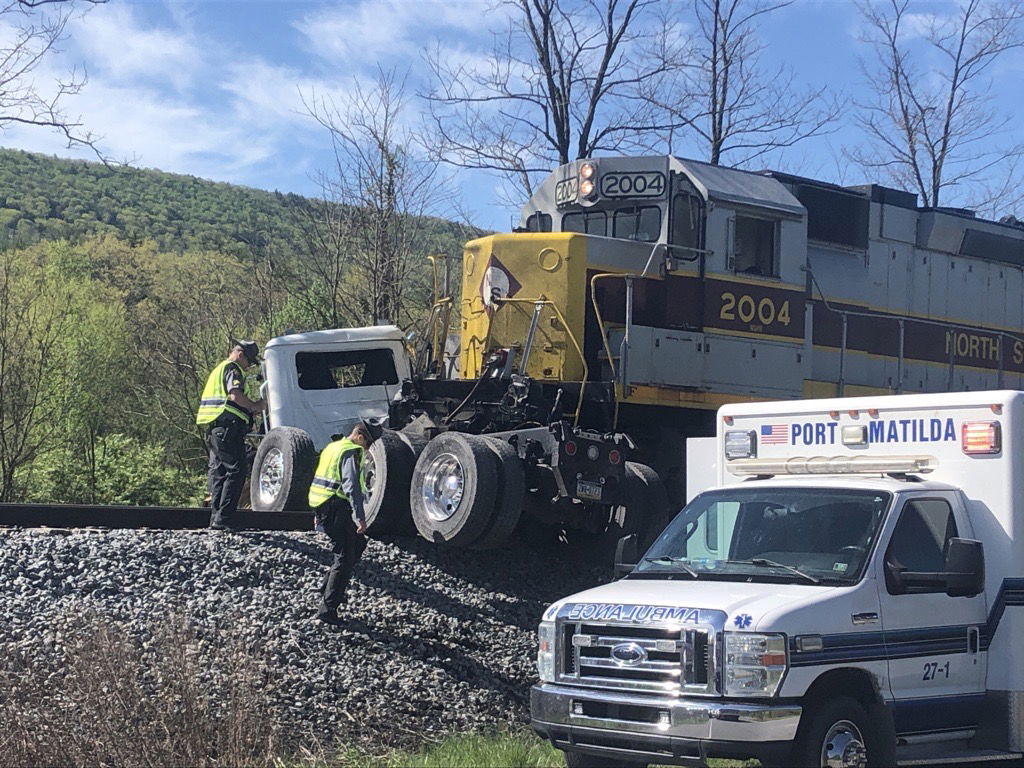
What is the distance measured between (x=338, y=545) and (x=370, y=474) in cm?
180

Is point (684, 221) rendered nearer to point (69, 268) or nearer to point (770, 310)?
point (770, 310)

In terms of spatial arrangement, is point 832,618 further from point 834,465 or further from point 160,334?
point 160,334

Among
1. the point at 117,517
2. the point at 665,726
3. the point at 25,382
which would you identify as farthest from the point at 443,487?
the point at 25,382

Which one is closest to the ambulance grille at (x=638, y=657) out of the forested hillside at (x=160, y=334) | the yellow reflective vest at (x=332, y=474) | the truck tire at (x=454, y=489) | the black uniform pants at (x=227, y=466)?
the yellow reflective vest at (x=332, y=474)

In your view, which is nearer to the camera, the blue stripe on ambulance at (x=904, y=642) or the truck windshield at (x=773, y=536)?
the blue stripe on ambulance at (x=904, y=642)

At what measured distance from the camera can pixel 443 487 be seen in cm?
1121

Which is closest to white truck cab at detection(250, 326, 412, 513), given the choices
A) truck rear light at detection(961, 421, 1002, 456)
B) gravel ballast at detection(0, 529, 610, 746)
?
gravel ballast at detection(0, 529, 610, 746)

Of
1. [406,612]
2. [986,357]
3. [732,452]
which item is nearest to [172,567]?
[406,612]

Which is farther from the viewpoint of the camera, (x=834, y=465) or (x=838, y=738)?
(x=834, y=465)

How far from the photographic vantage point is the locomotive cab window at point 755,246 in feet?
43.8

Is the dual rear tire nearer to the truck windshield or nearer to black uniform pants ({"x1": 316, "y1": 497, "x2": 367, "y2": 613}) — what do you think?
black uniform pants ({"x1": 316, "y1": 497, "x2": 367, "y2": 613})

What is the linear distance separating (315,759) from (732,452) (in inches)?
134

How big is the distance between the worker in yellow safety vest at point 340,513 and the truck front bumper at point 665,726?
343 centimetres

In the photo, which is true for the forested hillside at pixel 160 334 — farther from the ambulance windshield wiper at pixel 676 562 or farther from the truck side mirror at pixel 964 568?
the truck side mirror at pixel 964 568
